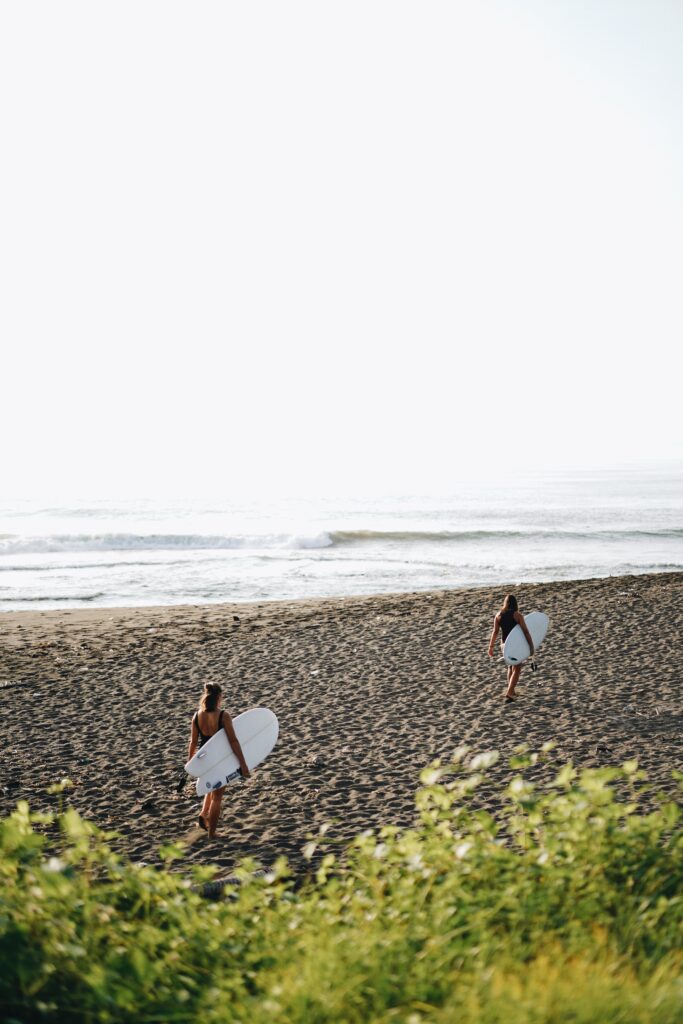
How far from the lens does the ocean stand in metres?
25.2

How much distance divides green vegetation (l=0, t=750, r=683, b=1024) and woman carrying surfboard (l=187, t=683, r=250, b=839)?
2940 millimetres

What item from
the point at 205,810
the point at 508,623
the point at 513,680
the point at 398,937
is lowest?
the point at 205,810

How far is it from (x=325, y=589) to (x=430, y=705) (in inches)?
513

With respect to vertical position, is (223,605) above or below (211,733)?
below

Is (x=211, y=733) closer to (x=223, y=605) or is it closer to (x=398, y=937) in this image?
(x=398, y=937)

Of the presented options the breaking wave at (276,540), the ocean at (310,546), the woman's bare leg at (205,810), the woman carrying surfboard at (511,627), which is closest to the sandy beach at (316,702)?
the woman's bare leg at (205,810)

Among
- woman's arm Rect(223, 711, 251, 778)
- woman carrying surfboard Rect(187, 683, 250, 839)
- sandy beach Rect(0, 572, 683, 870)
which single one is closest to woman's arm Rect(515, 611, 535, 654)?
sandy beach Rect(0, 572, 683, 870)

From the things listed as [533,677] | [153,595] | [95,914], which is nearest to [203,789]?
[95,914]

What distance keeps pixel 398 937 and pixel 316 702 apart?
809 centimetres

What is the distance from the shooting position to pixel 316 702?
11539 mm

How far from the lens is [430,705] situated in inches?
444

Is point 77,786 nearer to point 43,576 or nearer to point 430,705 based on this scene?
point 430,705

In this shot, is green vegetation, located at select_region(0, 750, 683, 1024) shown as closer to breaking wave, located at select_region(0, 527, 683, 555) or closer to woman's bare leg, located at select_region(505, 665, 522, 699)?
woman's bare leg, located at select_region(505, 665, 522, 699)

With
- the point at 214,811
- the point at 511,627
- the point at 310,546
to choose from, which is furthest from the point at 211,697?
the point at 310,546
